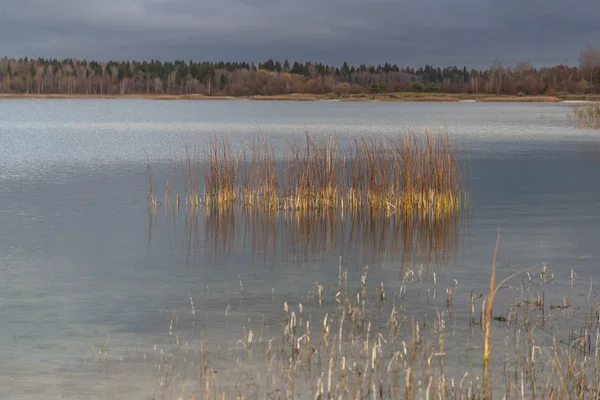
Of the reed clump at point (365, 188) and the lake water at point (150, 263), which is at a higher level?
the reed clump at point (365, 188)

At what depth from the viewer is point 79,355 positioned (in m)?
5.95

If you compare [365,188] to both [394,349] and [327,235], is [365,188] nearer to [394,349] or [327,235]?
[327,235]

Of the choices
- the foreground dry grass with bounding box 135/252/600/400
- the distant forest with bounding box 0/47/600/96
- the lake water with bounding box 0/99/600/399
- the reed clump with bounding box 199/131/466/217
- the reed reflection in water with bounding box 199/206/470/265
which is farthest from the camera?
the distant forest with bounding box 0/47/600/96

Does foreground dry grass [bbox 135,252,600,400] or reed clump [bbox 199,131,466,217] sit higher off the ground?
reed clump [bbox 199,131,466,217]

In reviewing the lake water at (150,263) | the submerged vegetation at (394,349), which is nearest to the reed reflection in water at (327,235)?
the lake water at (150,263)

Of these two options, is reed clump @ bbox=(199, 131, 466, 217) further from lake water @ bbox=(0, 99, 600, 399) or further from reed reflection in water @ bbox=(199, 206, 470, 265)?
lake water @ bbox=(0, 99, 600, 399)

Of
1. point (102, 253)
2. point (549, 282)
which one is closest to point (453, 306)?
point (549, 282)

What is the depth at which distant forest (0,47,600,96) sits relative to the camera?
127 m

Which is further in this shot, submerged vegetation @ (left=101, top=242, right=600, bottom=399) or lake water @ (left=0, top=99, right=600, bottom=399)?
lake water @ (left=0, top=99, right=600, bottom=399)

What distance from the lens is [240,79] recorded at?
14412cm

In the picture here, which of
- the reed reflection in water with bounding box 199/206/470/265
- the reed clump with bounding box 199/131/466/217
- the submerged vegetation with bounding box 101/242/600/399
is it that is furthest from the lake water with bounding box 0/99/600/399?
the reed clump with bounding box 199/131/466/217

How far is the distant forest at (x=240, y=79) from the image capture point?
126625mm

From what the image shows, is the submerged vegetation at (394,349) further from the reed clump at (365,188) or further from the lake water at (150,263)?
the reed clump at (365,188)

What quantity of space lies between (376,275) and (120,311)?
108 inches
